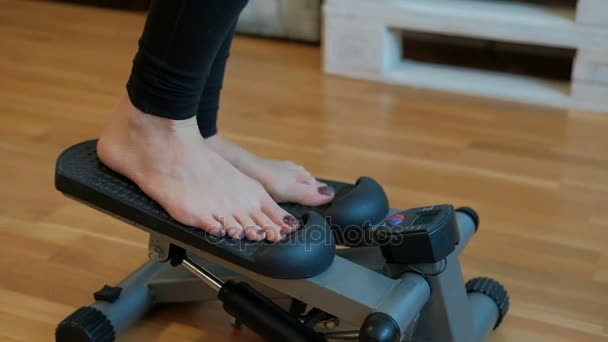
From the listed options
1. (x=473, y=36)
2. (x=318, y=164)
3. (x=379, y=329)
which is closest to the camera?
(x=379, y=329)

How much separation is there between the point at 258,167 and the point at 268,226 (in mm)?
162

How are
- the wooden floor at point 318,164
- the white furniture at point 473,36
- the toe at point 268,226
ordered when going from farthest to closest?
the white furniture at point 473,36 < the wooden floor at point 318,164 < the toe at point 268,226

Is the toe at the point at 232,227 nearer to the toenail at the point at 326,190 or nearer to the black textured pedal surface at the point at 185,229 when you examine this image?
the black textured pedal surface at the point at 185,229

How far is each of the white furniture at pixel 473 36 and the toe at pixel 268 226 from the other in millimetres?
1003

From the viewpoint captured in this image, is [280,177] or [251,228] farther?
[280,177]

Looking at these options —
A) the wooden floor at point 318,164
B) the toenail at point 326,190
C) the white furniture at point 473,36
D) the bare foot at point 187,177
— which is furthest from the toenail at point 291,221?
the white furniture at point 473,36

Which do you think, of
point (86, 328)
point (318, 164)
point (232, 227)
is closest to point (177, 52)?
point (232, 227)

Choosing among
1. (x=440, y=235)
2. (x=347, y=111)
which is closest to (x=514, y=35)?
(x=347, y=111)

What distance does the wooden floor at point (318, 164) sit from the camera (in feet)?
3.94

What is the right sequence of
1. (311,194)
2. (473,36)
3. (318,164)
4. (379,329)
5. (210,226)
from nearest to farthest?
(379,329)
(210,226)
(311,194)
(318,164)
(473,36)

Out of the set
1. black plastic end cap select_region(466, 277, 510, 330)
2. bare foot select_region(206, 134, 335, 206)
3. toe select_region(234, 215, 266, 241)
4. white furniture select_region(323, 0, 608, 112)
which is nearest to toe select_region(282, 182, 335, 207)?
bare foot select_region(206, 134, 335, 206)

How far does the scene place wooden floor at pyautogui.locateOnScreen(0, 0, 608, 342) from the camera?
3.94 feet

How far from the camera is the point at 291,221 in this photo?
100cm

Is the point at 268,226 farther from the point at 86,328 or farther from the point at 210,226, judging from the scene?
the point at 86,328
